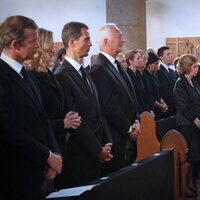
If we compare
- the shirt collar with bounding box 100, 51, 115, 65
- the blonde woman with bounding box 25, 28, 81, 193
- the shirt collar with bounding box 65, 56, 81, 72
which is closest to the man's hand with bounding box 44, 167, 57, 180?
the blonde woman with bounding box 25, 28, 81, 193

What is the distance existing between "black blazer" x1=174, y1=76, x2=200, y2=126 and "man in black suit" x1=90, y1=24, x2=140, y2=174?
166 cm

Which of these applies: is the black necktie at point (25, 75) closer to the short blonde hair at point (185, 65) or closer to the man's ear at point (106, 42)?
the man's ear at point (106, 42)

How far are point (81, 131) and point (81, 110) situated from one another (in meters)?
0.19

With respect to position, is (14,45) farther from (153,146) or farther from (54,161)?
(153,146)

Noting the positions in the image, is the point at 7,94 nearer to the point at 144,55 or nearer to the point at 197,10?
the point at 144,55

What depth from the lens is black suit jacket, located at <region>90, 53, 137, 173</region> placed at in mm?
4197

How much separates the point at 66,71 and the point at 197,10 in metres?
9.78

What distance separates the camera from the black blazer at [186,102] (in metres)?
6.02

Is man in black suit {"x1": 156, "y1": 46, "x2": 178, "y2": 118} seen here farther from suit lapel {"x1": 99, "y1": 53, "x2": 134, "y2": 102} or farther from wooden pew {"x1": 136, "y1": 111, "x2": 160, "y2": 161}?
suit lapel {"x1": 99, "y1": 53, "x2": 134, "y2": 102}

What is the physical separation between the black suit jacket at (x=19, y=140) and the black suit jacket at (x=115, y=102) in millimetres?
1348

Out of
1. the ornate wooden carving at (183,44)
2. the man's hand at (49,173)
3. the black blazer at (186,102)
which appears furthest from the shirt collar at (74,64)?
the ornate wooden carving at (183,44)

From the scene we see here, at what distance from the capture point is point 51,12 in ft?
45.4

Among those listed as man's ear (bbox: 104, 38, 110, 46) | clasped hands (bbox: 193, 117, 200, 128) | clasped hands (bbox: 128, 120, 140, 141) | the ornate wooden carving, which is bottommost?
clasped hands (bbox: 193, 117, 200, 128)

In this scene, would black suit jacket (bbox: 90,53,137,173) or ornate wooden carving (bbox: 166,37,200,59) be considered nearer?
black suit jacket (bbox: 90,53,137,173)
